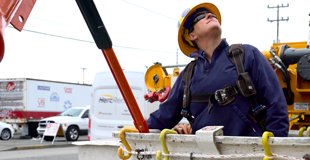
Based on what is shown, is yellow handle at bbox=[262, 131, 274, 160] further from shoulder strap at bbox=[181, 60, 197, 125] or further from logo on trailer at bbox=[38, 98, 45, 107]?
logo on trailer at bbox=[38, 98, 45, 107]

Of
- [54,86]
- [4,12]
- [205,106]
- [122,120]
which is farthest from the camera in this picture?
[54,86]

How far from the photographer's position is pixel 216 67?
2479 millimetres

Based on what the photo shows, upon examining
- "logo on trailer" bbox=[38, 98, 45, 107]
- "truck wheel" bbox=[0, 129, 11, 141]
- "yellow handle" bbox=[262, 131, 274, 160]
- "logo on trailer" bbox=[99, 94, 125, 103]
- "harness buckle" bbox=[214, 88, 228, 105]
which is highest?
"harness buckle" bbox=[214, 88, 228, 105]

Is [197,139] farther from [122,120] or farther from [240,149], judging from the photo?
[122,120]

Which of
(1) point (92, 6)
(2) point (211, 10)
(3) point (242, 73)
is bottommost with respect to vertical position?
(3) point (242, 73)

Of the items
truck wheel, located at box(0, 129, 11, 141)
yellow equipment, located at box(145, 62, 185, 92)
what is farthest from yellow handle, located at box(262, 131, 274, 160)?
truck wheel, located at box(0, 129, 11, 141)

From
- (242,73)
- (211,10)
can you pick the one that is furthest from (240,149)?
(211,10)

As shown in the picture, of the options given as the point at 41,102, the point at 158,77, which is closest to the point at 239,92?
the point at 158,77

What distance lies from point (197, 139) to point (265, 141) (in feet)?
1.05

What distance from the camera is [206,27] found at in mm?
2699

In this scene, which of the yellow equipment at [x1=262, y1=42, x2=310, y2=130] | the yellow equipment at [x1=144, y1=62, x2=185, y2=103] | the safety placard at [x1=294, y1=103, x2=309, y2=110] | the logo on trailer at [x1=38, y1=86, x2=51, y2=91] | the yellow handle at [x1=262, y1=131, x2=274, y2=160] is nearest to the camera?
the yellow handle at [x1=262, y1=131, x2=274, y2=160]

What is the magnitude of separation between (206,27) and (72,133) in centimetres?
1597

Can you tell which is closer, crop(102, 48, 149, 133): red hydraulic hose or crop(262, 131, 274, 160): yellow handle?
crop(262, 131, 274, 160): yellow handle

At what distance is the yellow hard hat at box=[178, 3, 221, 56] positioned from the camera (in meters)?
2.86
